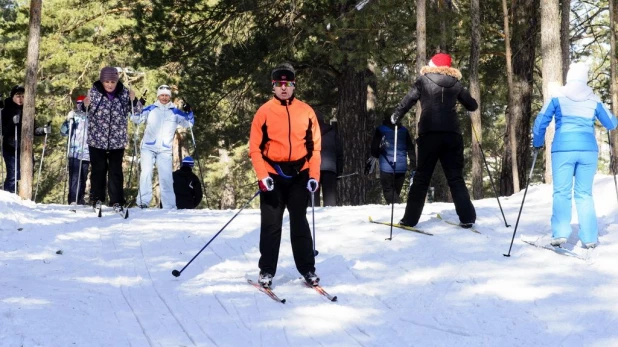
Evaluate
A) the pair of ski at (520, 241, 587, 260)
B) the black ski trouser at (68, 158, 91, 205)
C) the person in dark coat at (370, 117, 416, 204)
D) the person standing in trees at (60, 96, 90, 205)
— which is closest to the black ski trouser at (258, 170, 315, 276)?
the pair of ski at (520, 241, 587, 260)

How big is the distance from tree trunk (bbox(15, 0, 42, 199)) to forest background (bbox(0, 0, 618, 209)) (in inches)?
1.7

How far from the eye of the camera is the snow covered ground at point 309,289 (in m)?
5.30

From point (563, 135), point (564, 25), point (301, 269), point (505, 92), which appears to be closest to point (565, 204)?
point (563, 135)

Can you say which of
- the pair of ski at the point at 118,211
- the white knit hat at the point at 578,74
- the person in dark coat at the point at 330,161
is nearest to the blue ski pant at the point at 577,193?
the white knit hat at the point at 578,74

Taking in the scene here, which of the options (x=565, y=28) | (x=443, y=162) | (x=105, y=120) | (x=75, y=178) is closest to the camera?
(x=443, y=162)

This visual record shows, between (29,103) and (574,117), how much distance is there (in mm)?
9490

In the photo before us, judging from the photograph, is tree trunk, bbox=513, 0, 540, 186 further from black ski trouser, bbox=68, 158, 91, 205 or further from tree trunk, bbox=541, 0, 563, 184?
black ski trouser, bbox=68, 158, 91, 205

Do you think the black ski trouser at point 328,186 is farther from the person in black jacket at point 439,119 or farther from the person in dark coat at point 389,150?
the person in black jacket at point 439,119

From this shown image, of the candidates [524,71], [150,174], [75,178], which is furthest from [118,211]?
[524,71]

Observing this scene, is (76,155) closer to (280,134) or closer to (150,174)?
(150,174)

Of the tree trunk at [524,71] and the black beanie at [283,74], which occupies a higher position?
the tree trunk at [524,71]

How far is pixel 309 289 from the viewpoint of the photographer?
670cm

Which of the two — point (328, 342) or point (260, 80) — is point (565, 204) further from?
point (260, 80)

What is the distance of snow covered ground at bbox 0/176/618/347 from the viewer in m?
5.30
